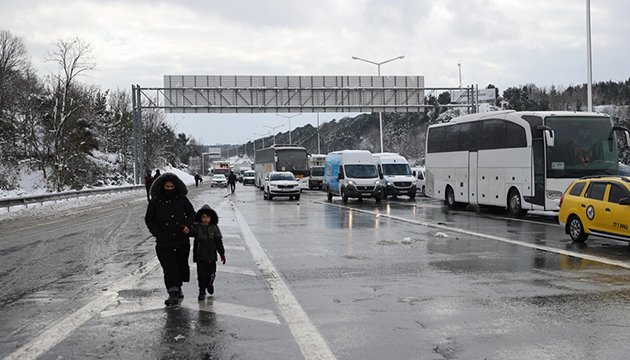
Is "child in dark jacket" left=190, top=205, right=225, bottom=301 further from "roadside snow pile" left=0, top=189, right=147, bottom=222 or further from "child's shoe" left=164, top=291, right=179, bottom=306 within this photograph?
"roadside snow pile" left=0, top=189, right=147, bottom=222

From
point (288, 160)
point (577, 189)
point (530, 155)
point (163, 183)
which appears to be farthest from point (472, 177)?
point (288, 160)

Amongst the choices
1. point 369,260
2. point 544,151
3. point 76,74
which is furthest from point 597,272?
point 76,74

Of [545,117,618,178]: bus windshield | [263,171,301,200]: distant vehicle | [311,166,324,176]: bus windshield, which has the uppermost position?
[545,117,618,178]: bus windshield

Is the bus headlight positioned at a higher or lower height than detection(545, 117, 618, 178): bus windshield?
lower

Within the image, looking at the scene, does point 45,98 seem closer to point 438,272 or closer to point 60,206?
point 60,206

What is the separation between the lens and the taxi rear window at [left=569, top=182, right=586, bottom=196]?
45.5 ft

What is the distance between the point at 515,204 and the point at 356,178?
11.4 meters

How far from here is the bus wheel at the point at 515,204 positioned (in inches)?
842

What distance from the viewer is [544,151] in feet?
65.8

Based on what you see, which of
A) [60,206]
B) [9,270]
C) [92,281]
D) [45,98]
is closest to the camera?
[92,281]

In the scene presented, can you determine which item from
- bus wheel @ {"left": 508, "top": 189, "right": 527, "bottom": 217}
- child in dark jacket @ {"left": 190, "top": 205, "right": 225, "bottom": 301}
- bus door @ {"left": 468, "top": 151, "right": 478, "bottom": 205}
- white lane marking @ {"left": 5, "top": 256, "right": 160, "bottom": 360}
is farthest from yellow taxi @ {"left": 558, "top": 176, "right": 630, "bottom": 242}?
bus door @ {"left": 468, "top": 151, "right": 478, "bottom": 205}

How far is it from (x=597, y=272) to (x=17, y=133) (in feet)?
189

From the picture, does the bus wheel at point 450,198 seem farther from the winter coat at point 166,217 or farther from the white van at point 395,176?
the winter coat at point 166,217

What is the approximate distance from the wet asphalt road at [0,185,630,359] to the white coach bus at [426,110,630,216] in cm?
566
